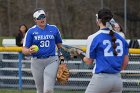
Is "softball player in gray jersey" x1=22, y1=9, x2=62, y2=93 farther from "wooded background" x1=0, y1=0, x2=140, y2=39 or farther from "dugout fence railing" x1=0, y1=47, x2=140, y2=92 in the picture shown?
"wooded background" x1=0, y1=0, x2=140, y2=39

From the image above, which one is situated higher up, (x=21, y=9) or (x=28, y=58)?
(x=21, y=9)

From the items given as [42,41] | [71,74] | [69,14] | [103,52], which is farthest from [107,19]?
[69,14]

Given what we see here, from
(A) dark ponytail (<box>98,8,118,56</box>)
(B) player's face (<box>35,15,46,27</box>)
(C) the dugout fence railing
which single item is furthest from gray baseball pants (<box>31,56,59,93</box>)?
(C) the dugout fence railing

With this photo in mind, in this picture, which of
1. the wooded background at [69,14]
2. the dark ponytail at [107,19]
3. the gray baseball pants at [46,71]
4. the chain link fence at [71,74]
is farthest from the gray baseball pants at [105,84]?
the wooded background at [69,14]

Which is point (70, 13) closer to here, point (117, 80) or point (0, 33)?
point (0, 33)

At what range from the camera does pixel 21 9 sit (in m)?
27.0

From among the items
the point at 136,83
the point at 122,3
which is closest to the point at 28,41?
the point at 136,83

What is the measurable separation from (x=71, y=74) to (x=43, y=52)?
375 centimetres

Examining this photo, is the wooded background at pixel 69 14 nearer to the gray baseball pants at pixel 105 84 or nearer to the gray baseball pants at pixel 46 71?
the gray baseball pants at pixel 46 71

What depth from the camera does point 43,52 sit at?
10.7 meters

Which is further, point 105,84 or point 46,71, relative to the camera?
point 46,71

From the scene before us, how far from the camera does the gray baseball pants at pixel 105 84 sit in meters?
7.76

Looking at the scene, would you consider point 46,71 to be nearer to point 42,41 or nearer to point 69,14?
point 42,41

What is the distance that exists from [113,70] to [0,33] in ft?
64.6
